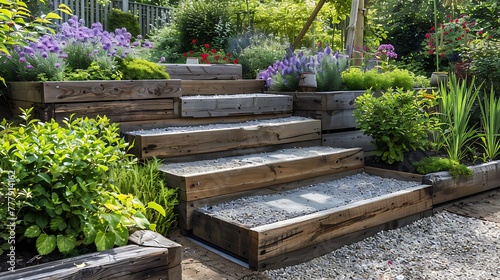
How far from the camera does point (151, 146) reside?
3674 millimetres

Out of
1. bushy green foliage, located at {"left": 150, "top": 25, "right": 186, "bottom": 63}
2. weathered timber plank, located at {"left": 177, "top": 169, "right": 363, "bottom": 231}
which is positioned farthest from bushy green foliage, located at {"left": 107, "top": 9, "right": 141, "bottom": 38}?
weathered timber plank, located at {"left": 177, "top": 169, "right": 363, "bottom": 231}

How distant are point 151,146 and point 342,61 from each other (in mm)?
2889

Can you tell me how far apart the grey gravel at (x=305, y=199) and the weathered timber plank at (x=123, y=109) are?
1.17 metres

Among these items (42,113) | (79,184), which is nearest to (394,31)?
(42,113)

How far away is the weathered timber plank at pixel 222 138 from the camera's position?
145 inches

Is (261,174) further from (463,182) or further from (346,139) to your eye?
(463,182)

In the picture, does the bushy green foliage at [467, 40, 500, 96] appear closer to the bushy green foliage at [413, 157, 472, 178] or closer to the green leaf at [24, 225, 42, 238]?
the bushy green foliage at [413, 157, 472, 178]

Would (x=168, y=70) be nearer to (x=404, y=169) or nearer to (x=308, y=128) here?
(x=308, y=128)

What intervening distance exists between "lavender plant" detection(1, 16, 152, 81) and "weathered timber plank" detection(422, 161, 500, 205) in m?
2.82

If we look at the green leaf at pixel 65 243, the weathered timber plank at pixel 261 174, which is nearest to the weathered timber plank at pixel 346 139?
the weathered timber plank at pixel 261 174

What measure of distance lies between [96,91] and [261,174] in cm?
142

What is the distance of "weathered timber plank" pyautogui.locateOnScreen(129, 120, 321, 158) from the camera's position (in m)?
3.68

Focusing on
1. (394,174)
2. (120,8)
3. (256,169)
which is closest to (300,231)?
(256,169)

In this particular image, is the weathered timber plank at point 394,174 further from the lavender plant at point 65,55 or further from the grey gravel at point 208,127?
the lavender plant at point 65,55
